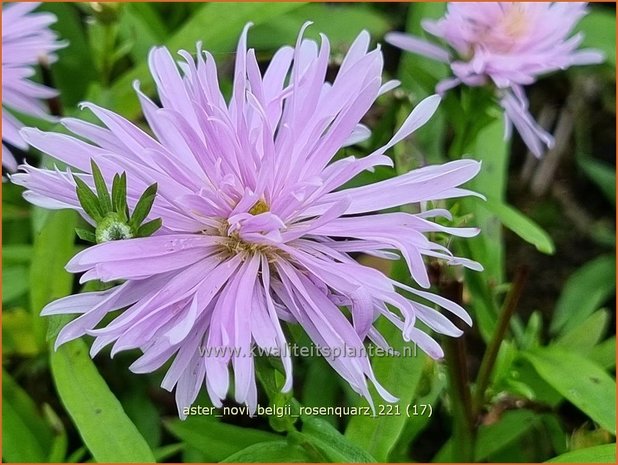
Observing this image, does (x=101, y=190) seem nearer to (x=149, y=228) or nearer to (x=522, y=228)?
(x=149, y=228)

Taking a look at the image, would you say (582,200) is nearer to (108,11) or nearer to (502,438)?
(502,438)

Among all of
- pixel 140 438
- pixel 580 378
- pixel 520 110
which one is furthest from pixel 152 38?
pixel 580 378

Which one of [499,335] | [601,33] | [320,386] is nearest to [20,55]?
[320,386]

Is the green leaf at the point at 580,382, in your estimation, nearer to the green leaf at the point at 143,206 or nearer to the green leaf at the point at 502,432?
the green leaf at the point at 502,432

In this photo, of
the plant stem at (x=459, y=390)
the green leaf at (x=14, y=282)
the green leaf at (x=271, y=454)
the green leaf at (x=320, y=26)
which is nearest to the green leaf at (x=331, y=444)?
the green leaf at (x=271, y=454)

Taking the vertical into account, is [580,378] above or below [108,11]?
below

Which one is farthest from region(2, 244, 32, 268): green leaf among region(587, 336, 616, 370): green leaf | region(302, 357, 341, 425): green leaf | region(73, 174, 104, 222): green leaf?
region(587, 336, 616, 370): green leaf

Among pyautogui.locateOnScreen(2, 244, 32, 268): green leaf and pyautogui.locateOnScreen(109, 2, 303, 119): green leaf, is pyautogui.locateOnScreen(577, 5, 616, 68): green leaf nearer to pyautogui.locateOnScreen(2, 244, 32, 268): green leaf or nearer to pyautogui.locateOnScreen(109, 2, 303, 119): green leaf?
pyautogui.locateOnScreen(109, 2, 303, 119): green leaf
